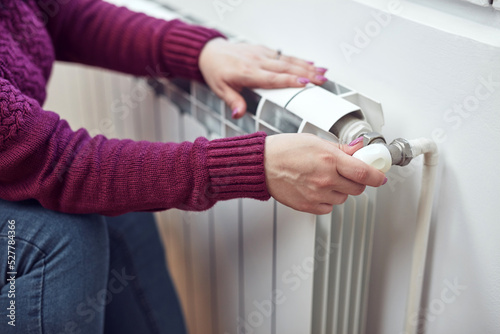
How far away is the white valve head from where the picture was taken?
518 millimetres

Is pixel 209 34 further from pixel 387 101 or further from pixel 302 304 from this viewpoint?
pixel 302 304

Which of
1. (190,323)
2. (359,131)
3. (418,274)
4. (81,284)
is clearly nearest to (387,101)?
(359,131)

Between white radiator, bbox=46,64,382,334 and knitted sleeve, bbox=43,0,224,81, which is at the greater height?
knitted sleeve, bbox=43,0,224,81

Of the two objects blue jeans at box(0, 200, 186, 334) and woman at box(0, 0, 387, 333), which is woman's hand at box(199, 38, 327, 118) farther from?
blue jeans at box(0, 200, 186, 334)

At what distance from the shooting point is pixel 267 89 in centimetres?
67

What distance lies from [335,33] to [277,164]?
0.76 ft

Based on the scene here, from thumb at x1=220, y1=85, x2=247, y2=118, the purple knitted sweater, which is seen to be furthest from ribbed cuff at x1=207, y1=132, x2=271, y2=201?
thumb at x1=220, y1=85, x2=247, y2=118

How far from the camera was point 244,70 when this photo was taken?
688 millimetres

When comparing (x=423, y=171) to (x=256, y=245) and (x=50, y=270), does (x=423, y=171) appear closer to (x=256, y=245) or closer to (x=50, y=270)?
(x=256, y=245)

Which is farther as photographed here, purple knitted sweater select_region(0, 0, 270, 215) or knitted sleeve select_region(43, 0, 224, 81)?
knitted sleeve select_region(43, 0, 224, 81)

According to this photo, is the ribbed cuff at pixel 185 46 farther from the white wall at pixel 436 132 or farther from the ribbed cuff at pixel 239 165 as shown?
the ribbed cuff at pixel 239 165

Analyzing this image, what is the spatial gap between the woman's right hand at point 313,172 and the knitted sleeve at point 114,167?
0.02 m

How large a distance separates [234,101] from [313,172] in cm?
21

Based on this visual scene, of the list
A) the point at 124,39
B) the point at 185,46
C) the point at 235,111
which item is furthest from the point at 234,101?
the point at 124,39
